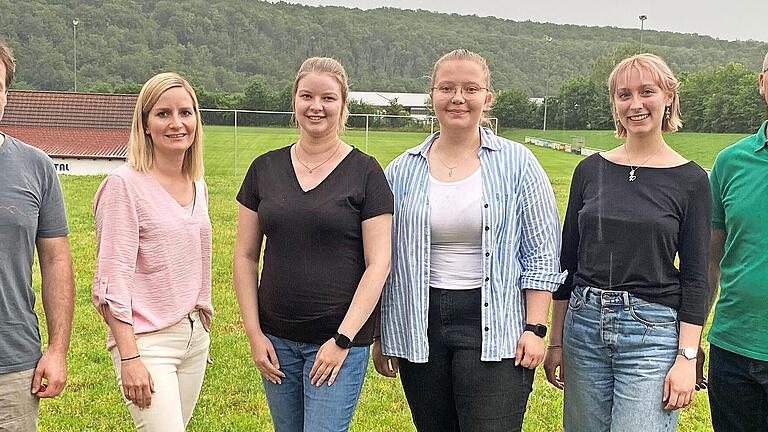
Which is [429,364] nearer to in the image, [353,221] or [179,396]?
[353,221]

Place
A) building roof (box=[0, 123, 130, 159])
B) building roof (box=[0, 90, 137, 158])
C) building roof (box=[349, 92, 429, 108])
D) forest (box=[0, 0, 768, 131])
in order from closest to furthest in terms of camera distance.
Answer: building roof (box=[0, 123, 130, 159]) → building roof (box=[0, 90, 137, 158]) → building roof (box=[349, 92, 429, 108]) → forest (box=[0, 0, 768, 131])

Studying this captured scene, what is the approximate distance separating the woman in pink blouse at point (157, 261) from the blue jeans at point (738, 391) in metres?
2.14

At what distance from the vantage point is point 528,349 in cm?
288

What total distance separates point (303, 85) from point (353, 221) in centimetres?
58

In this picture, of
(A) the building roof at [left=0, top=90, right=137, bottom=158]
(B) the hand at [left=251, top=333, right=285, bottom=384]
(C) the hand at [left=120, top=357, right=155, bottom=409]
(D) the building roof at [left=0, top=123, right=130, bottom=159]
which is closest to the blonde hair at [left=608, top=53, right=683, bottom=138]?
(B) the hand at [left=251, top=333, right=285, bottom=384]

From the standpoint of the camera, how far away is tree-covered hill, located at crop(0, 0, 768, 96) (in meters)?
72.8

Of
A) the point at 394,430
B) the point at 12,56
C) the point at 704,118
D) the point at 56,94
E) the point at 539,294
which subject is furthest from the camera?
the point at 704,118

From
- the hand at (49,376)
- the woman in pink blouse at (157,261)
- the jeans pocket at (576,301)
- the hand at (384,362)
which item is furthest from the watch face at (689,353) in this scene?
the hand at (49,376)

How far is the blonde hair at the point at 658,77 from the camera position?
2.94 meters

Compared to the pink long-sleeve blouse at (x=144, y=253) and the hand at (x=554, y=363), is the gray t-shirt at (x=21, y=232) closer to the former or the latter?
the pink long-sleeve blouse at (x=144, y=253)

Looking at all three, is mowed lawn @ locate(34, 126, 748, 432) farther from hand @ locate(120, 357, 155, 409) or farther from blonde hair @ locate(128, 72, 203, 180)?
blonde hair @ locate(128, 72, 203, 180)

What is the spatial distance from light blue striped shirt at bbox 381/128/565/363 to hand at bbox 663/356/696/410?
0.54 metres

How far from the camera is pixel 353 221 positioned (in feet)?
9.30

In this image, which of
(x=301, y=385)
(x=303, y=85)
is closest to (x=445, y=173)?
(x=303, y=85)
